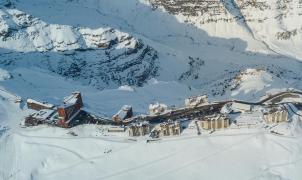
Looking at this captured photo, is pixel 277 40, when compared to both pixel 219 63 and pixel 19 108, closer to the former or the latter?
pixel 219 63

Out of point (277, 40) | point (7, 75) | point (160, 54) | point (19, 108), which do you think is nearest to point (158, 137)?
point (19, 108)

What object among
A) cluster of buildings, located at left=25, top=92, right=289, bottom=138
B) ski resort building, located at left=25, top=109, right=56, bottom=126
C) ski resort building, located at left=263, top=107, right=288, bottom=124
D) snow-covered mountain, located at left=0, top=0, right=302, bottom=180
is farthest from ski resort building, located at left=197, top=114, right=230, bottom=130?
ski resort building, located at left=25, top=109, right=56, bottom=126

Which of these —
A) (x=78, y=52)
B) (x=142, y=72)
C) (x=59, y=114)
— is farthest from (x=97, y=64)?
(x=59, y=114)

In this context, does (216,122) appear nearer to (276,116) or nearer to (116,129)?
(276,116)

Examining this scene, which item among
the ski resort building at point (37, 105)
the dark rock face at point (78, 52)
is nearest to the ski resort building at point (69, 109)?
the ski resort building at point (37, 105)

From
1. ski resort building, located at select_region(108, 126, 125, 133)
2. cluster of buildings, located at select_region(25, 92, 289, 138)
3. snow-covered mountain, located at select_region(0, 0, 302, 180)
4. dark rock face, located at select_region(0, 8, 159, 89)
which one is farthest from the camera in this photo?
dark rock face, located at select_region(0, 8, 159, 89)

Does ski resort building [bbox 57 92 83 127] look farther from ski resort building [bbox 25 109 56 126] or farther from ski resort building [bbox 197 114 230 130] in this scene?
ski resort building [bbox 197 114 230 130]
